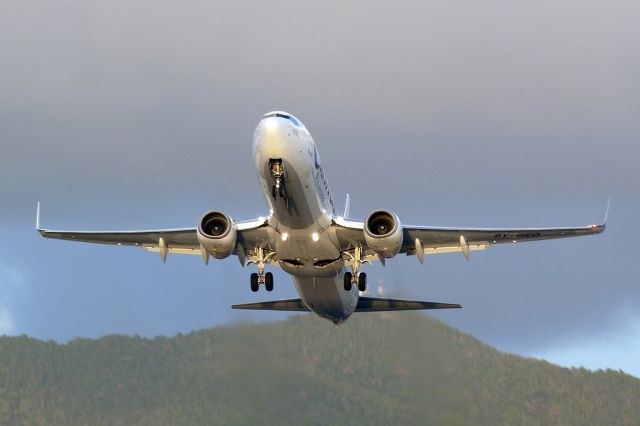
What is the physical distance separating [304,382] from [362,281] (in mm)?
14740

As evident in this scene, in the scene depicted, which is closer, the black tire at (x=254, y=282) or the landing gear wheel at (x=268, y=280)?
the black tire at (x=254, y=282)

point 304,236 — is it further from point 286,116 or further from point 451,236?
point 451,236

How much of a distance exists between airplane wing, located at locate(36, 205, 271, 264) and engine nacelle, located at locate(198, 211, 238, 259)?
1.27m

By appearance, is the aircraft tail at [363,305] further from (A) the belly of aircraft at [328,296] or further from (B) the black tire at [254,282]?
(B) the black tire at [254,282]

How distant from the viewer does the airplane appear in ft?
167

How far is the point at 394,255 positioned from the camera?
53656 millimetres

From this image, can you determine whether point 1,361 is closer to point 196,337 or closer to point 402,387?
point 196,337

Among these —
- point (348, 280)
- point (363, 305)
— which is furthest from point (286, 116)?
point (363, 305)

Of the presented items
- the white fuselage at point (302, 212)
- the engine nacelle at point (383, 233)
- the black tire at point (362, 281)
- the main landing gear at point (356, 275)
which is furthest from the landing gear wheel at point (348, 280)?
the engine nacelle at point (383, 233)

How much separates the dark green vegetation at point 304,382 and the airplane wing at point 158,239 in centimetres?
780

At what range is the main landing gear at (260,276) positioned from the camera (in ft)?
183

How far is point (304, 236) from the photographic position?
53656 mm

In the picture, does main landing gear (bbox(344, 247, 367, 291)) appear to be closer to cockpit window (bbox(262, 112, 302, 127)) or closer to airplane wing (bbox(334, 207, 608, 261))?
airplane wing (bbox(334, 207, 608, 261))

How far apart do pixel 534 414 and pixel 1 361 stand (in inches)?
1434
